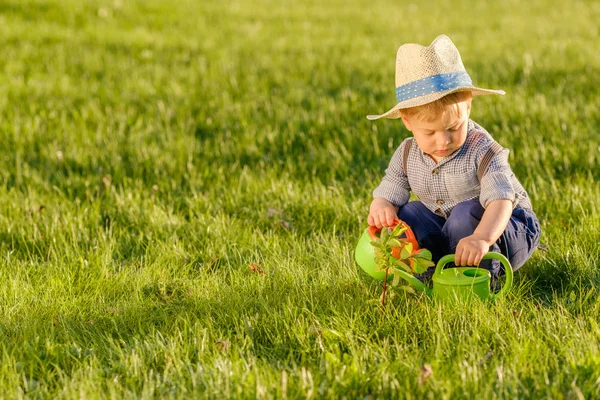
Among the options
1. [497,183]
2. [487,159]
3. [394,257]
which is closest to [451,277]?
[394,257]

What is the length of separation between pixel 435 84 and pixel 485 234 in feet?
2.22

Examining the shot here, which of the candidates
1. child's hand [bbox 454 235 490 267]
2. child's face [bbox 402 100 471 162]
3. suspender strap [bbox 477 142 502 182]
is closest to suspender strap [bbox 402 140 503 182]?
suspender strap [bbox 477 142 502 182]

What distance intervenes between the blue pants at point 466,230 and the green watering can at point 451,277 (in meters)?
0.16

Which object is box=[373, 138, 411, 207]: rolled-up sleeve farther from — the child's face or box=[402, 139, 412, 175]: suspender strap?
the child's face

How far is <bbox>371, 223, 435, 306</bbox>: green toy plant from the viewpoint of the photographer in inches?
122

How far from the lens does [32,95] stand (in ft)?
24.0

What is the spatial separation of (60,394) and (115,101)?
189 inches

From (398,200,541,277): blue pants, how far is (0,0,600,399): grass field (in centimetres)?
Answer: 18

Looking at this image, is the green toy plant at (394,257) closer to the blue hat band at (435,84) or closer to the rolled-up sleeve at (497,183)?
the rolled-up sleeve at (497,183)

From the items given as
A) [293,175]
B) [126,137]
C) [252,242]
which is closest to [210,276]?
[252,242]

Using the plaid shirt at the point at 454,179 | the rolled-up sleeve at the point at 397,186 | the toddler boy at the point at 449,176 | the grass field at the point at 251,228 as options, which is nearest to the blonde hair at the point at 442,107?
the toddler boy at the point at 449,176

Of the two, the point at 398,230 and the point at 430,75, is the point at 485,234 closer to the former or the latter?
the point at 398,230

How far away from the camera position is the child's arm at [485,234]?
3115 mm

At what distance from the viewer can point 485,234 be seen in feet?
10.4
